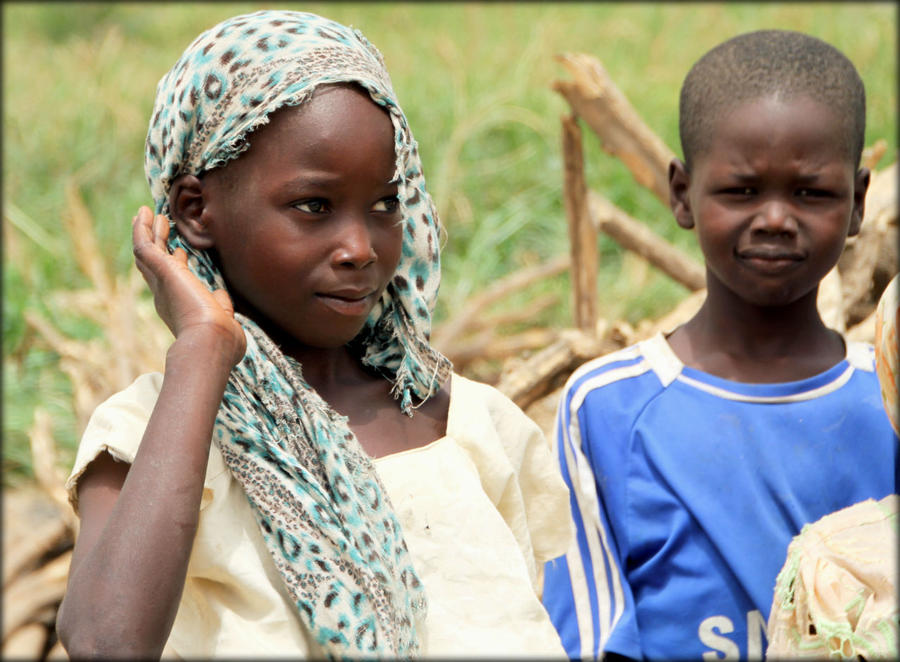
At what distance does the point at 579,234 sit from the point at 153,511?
2240 millimetres

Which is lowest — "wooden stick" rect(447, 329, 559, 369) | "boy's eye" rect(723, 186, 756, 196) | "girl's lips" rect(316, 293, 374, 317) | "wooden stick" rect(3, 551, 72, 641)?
"wooden stick" rect(3, 551, 72, 641)

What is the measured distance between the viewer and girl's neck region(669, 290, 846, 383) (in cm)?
244

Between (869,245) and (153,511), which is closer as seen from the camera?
(153,511)

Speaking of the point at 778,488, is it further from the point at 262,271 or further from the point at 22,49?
the point at 22,49

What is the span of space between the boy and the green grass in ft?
8.36

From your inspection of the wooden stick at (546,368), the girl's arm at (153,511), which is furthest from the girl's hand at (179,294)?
the wooden stick at (546,368)

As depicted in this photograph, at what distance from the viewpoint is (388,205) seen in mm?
1837

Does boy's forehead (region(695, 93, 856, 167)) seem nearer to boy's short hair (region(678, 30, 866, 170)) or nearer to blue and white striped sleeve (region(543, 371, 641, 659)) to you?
Answer: boy's short hair (region(678, 30, 866, 170))

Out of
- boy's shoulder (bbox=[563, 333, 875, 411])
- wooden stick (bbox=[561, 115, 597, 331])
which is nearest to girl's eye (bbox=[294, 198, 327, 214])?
boy's shoulder (bbox=[563, 333, 875, 411])

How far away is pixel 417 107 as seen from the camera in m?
6.36

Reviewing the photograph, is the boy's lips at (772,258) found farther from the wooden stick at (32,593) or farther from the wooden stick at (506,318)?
the wooden stick at (506,318)

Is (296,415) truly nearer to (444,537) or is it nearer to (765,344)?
(444,537)

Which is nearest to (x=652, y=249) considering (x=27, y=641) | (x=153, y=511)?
(x=27, y=641)

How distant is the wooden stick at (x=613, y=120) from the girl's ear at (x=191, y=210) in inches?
65.2
